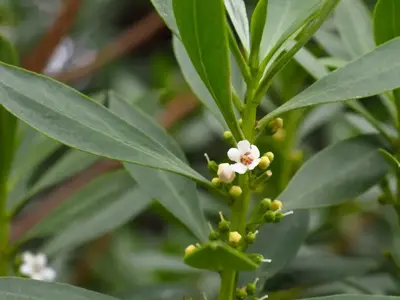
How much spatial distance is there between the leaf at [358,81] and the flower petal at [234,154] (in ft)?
0.16

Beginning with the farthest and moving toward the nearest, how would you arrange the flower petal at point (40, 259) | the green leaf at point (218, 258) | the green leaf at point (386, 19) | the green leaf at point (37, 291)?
the flower petal at point (40, 259), the green leaf at point (386, 19), the green leaf at point (37, 291), the green leaf at point (218, 258)

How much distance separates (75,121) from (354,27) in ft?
1.53

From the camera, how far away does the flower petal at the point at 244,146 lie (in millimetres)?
637

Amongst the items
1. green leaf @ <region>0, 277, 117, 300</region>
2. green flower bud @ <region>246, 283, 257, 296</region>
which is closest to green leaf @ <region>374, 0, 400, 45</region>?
green flower bud @ <region>246, 283, 257, 296</region>

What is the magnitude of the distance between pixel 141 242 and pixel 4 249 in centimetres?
88

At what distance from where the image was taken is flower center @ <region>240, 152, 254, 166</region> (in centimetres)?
63

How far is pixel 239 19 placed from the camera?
689 millimetres

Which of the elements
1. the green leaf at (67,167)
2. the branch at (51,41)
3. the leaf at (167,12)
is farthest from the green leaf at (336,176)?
the branch at (51,41)

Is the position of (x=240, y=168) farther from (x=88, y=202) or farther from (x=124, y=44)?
(x=124, y=44)

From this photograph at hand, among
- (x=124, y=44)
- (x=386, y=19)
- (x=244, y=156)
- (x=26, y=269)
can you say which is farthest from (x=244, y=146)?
(x=124, y=44)

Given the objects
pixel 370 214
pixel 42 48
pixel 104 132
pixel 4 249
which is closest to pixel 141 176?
pixel 104 132

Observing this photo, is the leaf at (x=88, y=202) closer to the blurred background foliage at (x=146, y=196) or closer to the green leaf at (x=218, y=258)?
the blurred background foliage at (x=146, y=196)

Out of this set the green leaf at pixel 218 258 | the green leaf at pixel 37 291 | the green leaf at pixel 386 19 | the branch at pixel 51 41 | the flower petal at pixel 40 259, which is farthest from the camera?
the branch at pixel 51 41

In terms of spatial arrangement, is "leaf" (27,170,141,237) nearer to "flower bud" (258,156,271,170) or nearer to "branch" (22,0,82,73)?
"flower bud" (258,156,271,170)
